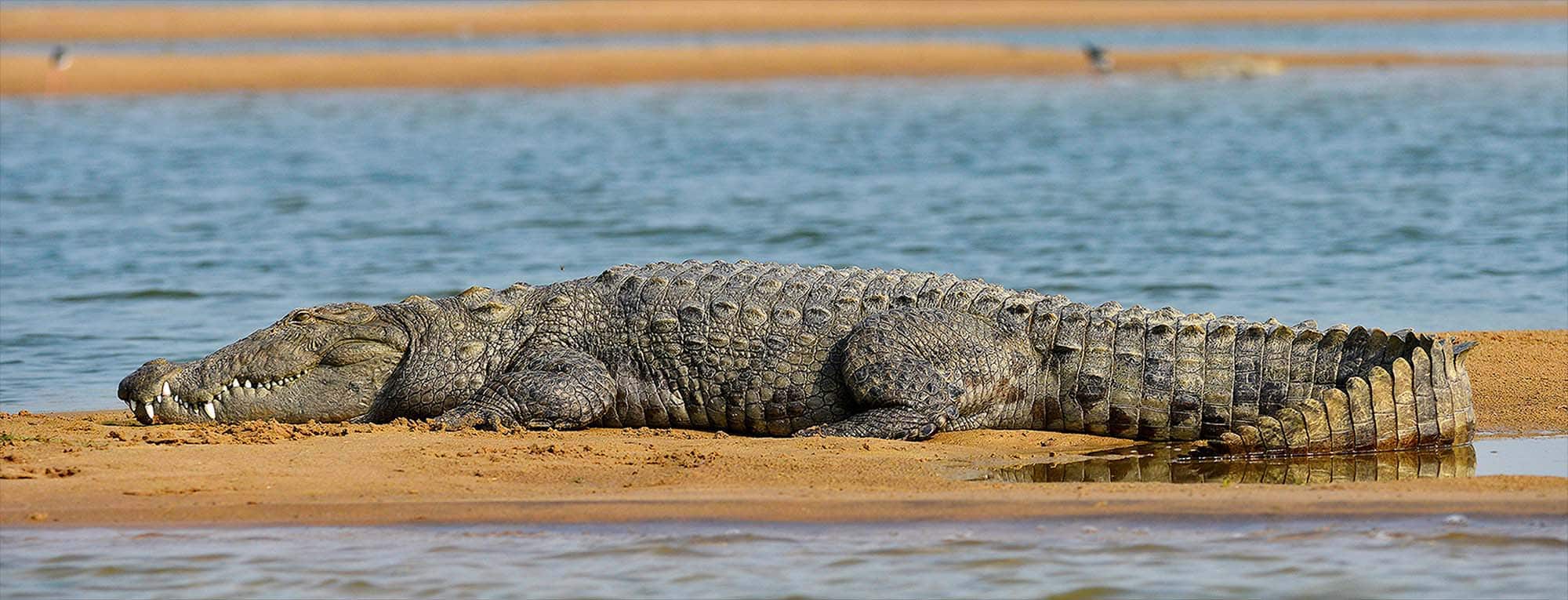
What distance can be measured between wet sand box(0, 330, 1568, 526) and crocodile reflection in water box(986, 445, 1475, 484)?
0.17 metres

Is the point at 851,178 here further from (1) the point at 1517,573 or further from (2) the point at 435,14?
(2) the point at 435,14

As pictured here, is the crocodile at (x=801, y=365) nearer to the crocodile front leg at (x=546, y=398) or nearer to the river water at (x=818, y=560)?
the crocodile front leg at (x=546, y=398)

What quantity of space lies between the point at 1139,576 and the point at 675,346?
3.00 m

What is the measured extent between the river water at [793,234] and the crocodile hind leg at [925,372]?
1.56m

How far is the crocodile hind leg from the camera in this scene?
750cm

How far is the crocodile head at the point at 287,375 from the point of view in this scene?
25.9ft

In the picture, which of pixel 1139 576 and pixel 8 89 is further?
pixel 8 89

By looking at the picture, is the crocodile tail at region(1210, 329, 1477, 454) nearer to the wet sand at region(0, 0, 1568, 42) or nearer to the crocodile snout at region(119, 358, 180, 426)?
the crocodile snout at region(119, 358, 180, 426)

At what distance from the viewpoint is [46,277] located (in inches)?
512

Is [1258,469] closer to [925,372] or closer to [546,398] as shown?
[925,372]

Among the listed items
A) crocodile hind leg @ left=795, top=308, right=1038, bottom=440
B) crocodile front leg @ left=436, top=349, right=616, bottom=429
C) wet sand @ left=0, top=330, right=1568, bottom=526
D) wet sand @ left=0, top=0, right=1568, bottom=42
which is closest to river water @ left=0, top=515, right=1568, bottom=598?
wet sand @ left=0, top=330, right=1568, bottom=526

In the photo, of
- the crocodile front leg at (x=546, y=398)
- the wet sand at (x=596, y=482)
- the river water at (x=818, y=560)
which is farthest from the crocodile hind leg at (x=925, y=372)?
the river water at (x=818, y=560)

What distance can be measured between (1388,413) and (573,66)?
32.9 m

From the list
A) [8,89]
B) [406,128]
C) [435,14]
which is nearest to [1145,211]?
[406,128]
